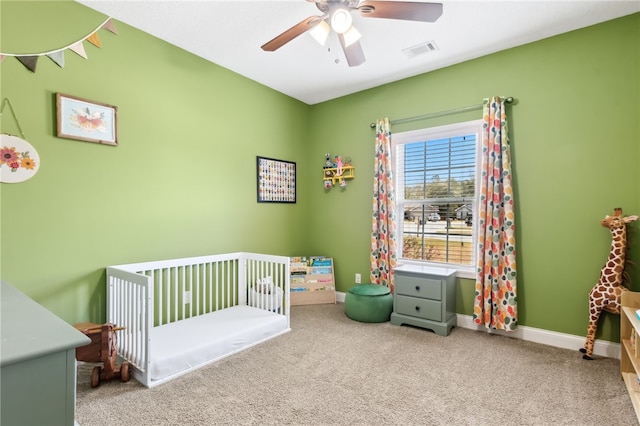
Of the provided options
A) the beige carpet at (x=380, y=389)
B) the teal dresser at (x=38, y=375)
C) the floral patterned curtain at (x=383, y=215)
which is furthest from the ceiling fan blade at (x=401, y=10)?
the beige carpet at (x=380, y=389)

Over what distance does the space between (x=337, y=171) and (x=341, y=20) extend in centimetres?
217

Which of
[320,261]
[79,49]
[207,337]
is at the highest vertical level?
[79,49]

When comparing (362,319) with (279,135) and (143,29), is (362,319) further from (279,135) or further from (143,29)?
(143,29)

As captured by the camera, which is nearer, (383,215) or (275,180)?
(383,215)

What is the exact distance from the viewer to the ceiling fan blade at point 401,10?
1.82 meters

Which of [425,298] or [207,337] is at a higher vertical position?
[425,298]

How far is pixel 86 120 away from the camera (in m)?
2.38

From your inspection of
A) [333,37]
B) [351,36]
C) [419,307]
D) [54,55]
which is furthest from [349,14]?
[419,307]

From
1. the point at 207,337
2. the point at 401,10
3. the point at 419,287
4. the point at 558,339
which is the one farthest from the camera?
the point at 419,287

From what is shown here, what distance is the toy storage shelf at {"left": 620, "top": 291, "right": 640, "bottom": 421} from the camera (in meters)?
1.92

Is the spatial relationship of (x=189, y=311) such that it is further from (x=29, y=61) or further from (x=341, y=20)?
(x=341, y=20)

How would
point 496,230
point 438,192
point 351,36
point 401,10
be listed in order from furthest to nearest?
1. point 438,192
2. point 496,230
3. point 351,36
4. point 401,10

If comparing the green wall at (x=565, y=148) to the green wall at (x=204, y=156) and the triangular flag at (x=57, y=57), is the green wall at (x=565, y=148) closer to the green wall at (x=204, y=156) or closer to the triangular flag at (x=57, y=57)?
the green wall at (x=204, y=156)

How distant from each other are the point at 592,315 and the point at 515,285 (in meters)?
0.54
